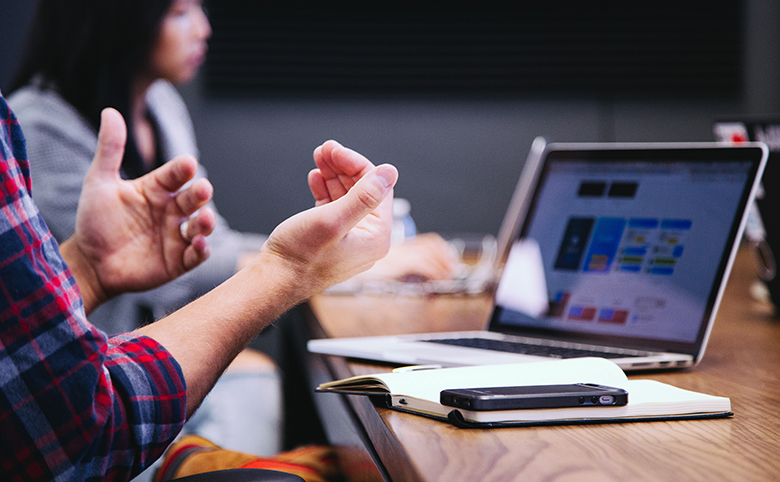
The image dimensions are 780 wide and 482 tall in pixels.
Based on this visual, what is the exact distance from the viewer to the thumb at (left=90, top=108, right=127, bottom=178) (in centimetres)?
102

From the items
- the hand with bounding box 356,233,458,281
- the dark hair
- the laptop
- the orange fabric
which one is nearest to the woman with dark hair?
the dark hair

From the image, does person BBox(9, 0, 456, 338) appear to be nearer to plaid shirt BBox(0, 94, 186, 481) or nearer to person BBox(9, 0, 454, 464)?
person BBox(9, 0, 454, 464)

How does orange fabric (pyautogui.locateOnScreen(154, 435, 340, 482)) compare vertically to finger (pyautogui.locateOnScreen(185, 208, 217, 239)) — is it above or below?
below

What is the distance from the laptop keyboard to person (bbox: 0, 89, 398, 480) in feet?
0.79

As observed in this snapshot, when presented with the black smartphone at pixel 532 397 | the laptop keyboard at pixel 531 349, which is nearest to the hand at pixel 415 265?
the laptop keyboard at pixel 531 349

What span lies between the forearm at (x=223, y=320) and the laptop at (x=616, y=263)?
0.61 ft

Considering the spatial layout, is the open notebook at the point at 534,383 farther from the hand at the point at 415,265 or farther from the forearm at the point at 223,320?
the hand at the point at 415,265

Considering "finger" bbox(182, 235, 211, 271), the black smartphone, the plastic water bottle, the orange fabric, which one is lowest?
the orange fabric

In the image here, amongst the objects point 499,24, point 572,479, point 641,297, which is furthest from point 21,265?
point 499,24

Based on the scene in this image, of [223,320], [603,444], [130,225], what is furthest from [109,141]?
[603,444]

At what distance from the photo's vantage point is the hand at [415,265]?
169cm

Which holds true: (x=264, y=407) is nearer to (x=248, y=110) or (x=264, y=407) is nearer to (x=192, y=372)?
(x=192, y=372)

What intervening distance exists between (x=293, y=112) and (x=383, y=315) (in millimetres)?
1895

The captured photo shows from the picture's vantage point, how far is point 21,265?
0.57m
